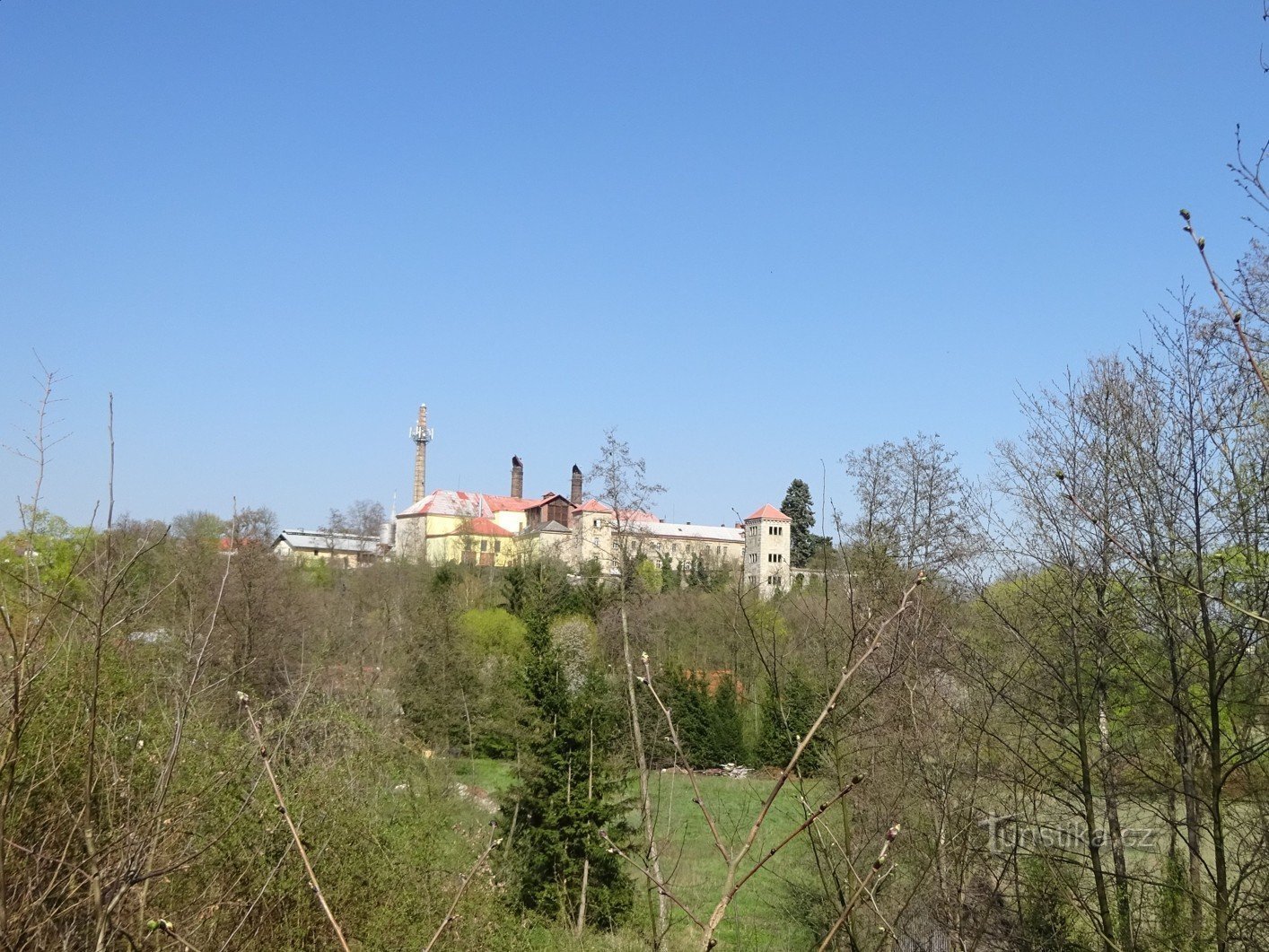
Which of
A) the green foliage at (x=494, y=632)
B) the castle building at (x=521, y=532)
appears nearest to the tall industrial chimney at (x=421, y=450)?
A: the castle building at (x=521, y=532)

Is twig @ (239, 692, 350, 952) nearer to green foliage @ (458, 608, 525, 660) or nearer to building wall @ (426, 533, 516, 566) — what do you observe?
green foliage @ (458, 608, 525, 660)

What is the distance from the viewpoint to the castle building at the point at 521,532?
60.8 m

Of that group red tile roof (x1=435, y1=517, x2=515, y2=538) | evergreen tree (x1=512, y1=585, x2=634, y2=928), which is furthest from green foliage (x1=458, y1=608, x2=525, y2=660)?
red tile roof (x1=435, y1=517, x2=515, y2=538)

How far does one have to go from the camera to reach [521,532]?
7712 centimetres

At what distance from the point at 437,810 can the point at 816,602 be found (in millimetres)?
9920

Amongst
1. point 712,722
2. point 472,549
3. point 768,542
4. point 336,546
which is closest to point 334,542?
point 336,546

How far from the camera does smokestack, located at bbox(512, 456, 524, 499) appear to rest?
87938 millimetres

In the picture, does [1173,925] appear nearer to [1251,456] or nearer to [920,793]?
[920,793]

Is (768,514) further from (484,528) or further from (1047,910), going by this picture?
(1047,910)

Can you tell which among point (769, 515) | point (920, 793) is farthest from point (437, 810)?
point (769, 515)

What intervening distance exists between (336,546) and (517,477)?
64.9 feet

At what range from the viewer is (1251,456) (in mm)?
8930

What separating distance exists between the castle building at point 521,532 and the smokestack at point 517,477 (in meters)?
0.08

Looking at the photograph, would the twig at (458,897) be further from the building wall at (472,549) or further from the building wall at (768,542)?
the building wall at (768,542)
